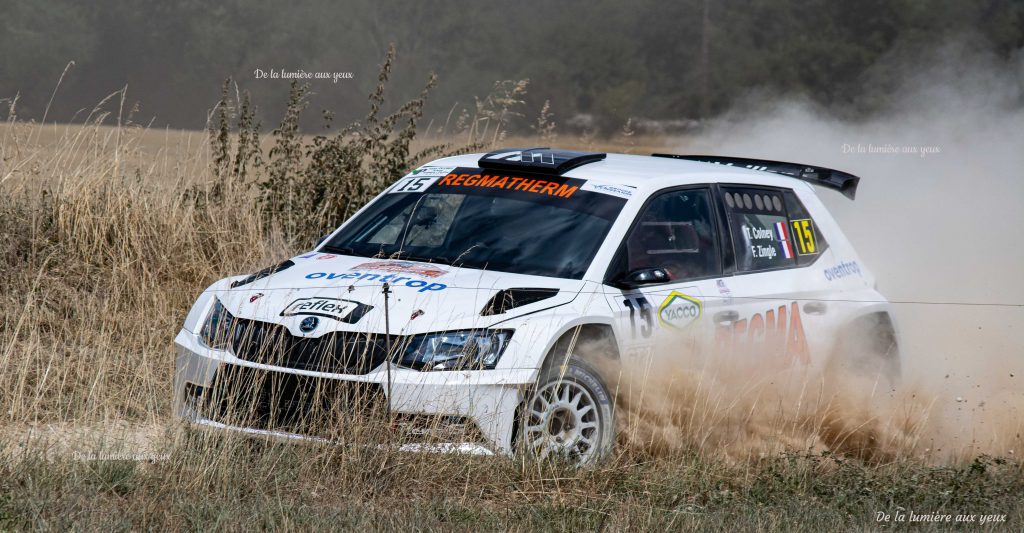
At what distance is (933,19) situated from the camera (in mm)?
22250

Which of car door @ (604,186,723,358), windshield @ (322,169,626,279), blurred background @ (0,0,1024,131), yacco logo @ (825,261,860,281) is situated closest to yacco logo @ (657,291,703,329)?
car door @ (604,186,723,358)

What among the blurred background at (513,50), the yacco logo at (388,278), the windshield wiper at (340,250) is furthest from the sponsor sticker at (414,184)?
the blurred background at (513,50)

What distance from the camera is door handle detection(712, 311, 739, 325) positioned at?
6.25 m

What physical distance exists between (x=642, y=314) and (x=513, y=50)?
14.3m

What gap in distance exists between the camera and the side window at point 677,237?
623 cm

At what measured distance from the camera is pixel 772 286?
6.66m

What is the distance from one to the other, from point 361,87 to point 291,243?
9.04m

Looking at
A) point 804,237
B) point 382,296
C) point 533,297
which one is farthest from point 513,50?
point 382,296

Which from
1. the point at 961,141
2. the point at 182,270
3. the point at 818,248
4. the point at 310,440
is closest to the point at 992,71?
the point at 961,141

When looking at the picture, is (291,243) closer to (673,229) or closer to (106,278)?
(106,278)

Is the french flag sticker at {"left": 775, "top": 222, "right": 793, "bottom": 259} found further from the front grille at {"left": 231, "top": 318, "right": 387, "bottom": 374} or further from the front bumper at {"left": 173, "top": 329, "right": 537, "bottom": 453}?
the front grille at {"left": 231, "top": 318, "right": 387, "bottom": 374}

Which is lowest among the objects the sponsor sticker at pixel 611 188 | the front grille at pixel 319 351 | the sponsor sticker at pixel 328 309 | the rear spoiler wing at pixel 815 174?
the front grille at pixel 319 351

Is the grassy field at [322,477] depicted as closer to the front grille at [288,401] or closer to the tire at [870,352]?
the front grille at [288,401]

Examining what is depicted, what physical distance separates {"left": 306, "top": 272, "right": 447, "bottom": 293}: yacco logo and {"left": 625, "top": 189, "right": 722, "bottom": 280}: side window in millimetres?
1136
